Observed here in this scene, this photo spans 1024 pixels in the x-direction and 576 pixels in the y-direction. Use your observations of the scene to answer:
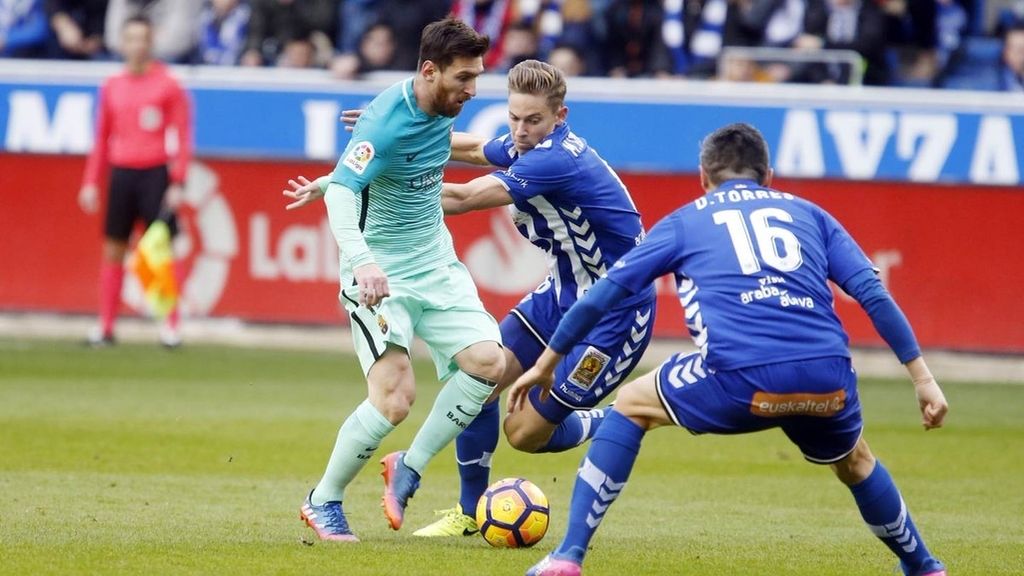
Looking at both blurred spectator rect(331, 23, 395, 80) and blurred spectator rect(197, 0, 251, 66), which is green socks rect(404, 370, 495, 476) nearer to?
blurred spectator rect(331, 23, 395, 80)

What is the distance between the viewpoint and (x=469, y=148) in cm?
861

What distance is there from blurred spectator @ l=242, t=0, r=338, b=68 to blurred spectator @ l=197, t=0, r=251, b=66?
0.60 feet

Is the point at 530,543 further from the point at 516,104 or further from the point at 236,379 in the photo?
the point at 236,379

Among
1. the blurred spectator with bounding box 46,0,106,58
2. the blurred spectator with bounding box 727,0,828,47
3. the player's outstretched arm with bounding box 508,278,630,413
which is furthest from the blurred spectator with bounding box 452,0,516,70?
the player's outstretched arm with bounding box 508,278,630,413

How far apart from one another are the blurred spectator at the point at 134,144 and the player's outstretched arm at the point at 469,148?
7.23 metres

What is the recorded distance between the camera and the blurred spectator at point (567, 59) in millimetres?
17453

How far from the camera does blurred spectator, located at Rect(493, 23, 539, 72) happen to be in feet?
59.4

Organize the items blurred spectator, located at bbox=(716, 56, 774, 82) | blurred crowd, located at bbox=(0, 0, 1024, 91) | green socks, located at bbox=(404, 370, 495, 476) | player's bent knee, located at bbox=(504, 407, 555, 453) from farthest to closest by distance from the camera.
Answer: blurred crowd, located at bbox=(0, 0, 1024, 91) < blurred spectator, located at bbox=(716, 56, 774, 82) < player's bent knee, located at bbox=(504, 407, 555, 453) < green socks, located at bbox=(404, 370, 495, 476)

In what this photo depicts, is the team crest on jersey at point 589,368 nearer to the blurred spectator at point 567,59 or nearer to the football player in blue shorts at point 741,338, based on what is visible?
the football player in blue shorts at point 741,338

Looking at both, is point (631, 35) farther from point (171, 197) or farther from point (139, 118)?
point (139, 118)

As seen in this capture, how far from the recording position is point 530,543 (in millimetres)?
7645

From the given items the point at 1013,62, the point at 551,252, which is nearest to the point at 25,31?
the point at 1013,62

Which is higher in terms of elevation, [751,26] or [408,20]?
[751,26]

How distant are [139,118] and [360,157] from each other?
862cm
